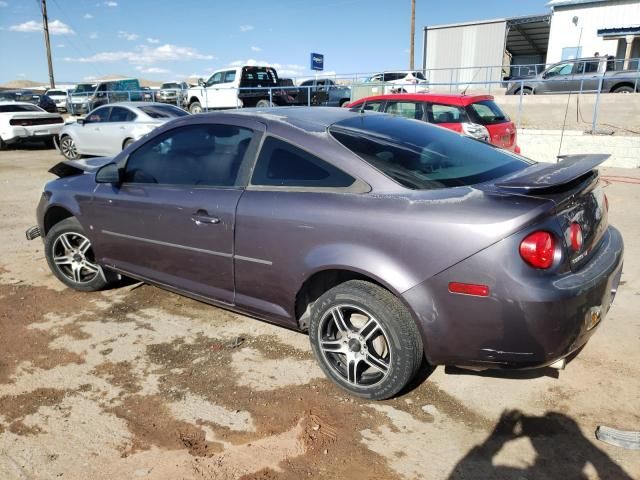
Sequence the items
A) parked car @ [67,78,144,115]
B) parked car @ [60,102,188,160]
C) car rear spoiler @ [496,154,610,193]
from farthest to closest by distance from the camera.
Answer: parked car @ [67,78,144,115] → parked car @ [60,102,188,160] → car rear spoiler @ [496,154,610,193]

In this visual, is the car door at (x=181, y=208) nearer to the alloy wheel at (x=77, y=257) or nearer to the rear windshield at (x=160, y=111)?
the alloy wheel at (x=77, y=257)

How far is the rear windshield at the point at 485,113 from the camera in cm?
877

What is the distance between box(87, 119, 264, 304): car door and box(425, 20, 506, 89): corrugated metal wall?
31843mm

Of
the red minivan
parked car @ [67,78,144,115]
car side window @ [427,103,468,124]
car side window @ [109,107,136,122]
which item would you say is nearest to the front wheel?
parked car @ [67,78,144,115]

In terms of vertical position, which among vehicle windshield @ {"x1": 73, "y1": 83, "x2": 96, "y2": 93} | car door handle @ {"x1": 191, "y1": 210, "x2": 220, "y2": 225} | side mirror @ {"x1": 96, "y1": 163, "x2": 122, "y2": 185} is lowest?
car door handle @ {"x1": 191, "y1": 210, "x2": 220, "y2": 225}

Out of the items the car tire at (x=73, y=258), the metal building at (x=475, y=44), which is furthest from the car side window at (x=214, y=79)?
the car tire at (x=73, y=258)

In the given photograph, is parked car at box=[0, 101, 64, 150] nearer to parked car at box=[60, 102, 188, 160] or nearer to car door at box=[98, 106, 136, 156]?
parked car at box=[60, 102, 188, 160]

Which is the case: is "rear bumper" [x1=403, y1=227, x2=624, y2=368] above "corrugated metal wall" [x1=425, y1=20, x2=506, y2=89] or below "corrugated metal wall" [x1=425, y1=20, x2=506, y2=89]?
below

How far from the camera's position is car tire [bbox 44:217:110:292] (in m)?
4.32

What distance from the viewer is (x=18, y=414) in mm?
2771

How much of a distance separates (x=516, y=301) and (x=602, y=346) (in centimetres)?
154

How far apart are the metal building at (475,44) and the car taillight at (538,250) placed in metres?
31.8

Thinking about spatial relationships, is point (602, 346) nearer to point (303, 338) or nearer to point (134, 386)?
point (303, 338)

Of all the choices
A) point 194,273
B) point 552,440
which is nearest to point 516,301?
point 552,440
